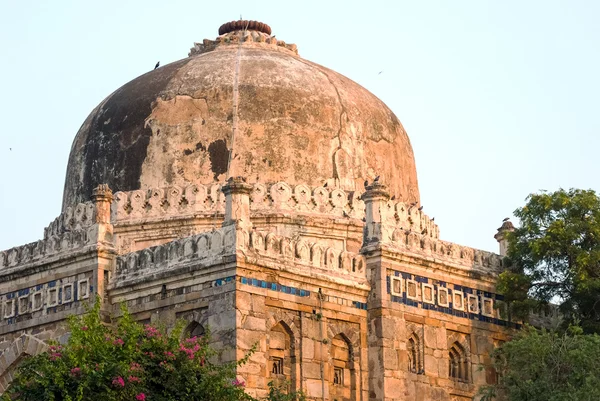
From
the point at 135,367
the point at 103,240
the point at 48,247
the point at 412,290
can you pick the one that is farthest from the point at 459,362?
the point at 135,367

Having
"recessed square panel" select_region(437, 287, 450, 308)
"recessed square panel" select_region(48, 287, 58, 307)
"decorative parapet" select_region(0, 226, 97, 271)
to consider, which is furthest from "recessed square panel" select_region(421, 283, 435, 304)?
"recessed square panel" select_region(48, 287, 58, 307)

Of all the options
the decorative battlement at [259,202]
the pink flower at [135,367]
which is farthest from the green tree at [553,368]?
the pink flower at [135,367]

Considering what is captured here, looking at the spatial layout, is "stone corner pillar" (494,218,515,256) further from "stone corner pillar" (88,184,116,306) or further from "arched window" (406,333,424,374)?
"stone corner pillar" (88,184,116,306)

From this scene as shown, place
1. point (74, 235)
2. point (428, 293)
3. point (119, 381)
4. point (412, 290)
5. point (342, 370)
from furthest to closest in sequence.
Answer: point (428, 293) < point (74, 235) < point (412, 290) < point (342, 370) < point (119, 381)

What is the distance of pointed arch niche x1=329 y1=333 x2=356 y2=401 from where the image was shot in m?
22.2

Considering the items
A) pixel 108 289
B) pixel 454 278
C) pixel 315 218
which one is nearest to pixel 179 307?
pixel 108 289

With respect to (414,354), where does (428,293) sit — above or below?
above

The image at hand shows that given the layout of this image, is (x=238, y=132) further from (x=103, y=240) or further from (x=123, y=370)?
(x=123, y=370)

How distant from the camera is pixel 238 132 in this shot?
81.6ft

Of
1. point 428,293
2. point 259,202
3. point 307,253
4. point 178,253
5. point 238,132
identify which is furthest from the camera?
point 238,132

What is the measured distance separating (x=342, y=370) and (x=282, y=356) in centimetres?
127

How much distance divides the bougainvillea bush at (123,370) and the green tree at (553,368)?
432 cm

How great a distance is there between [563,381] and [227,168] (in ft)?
23.2

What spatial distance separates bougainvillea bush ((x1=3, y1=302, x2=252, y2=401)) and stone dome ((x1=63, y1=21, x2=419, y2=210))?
231 inches
